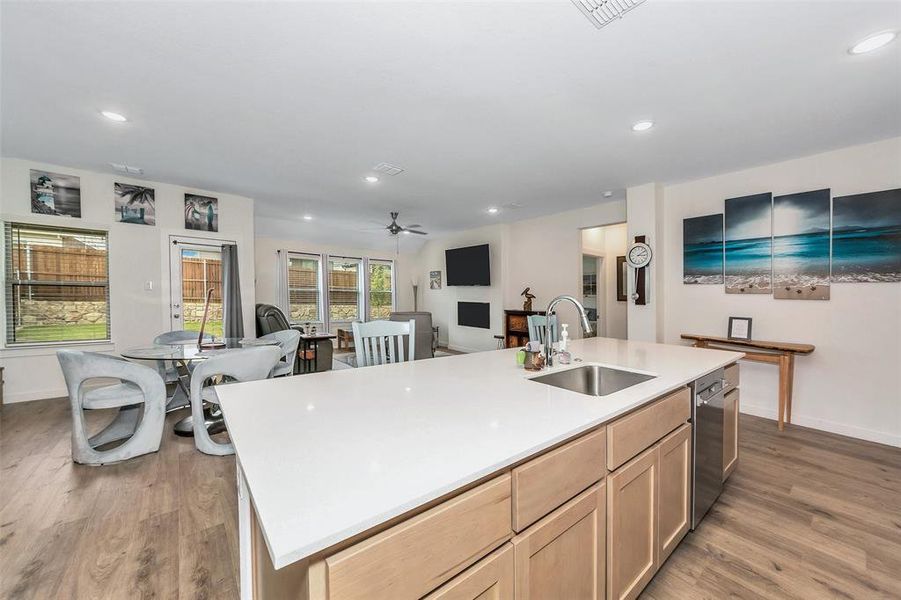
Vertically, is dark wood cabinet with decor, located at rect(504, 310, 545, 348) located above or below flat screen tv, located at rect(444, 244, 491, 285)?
below

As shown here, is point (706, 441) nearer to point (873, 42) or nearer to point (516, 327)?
point (873, 42)

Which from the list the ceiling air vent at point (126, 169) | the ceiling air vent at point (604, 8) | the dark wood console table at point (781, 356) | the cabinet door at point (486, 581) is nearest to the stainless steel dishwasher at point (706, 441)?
the cabinet door at point (486, 581)

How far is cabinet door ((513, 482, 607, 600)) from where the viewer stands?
94 centimetres

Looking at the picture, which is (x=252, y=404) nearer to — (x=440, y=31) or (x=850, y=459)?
(x=440, y=31)

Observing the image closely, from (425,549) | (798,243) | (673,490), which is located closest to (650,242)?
(798,243)

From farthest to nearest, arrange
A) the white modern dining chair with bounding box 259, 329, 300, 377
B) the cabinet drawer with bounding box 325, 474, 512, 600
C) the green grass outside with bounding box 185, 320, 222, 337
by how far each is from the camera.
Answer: the green grass outside with bounding box 185, 320, 222, 337
the white modern dining chair with bounding box 259, 329, 300, 377
the cabinet drawer with bounding box 325, 474, 512, 600

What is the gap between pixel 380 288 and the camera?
8.74 m

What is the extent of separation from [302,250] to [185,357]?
5145mm

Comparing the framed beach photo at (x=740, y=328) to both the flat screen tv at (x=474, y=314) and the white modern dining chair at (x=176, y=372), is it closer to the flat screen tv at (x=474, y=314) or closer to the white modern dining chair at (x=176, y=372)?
the flat screen tv at (x=474, y=314)

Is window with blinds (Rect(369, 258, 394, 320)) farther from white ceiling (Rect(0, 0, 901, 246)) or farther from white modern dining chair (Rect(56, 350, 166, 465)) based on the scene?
white modern dining chair (Rect(56, 350, 166, 465))

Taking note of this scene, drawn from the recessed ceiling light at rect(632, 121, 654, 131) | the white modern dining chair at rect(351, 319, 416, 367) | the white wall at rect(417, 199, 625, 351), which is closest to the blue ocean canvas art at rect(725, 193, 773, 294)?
the white wall at rect(417, 199, 625, 351)

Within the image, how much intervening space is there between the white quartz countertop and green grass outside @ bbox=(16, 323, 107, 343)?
4.07 metres

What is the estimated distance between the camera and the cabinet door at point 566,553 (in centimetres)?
94

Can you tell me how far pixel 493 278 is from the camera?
684cm
